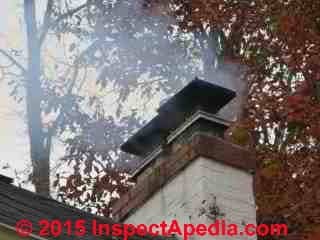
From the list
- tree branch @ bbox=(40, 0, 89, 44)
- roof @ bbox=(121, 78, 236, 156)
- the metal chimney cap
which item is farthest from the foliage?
the metal chimney cap

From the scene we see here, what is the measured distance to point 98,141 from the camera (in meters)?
14.8

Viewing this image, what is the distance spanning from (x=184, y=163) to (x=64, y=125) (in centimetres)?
900

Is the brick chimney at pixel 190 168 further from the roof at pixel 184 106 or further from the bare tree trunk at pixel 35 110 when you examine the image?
the bare tree trunk at pixel 35 110

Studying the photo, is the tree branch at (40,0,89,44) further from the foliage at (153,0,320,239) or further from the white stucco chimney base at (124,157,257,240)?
the white stucco chimney base at (124,157,257,240)

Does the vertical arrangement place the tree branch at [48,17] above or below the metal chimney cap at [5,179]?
above

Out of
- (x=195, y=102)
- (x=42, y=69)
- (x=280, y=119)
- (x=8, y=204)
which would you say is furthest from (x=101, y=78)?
(x=8, y=204)

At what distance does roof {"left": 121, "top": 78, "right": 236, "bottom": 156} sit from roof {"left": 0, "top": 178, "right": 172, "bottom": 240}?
40.8 inches

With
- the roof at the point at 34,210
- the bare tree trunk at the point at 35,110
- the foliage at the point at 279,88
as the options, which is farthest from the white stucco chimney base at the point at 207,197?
the bare tree trunk at the point at 35,110

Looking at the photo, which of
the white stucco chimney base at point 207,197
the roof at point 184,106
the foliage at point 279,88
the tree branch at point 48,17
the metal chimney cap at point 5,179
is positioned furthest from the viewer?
the tree branch at point 48,17

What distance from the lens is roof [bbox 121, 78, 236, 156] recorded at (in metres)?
6.66

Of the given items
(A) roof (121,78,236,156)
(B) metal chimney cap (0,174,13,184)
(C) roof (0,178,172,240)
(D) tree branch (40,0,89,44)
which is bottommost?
(C) roof (0,178,172,240)

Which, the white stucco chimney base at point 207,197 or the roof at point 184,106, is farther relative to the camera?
the roof at point 184,106

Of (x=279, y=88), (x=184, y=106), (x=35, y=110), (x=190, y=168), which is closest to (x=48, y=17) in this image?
(x=35, y=110)

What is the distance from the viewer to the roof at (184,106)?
6.66 metres
